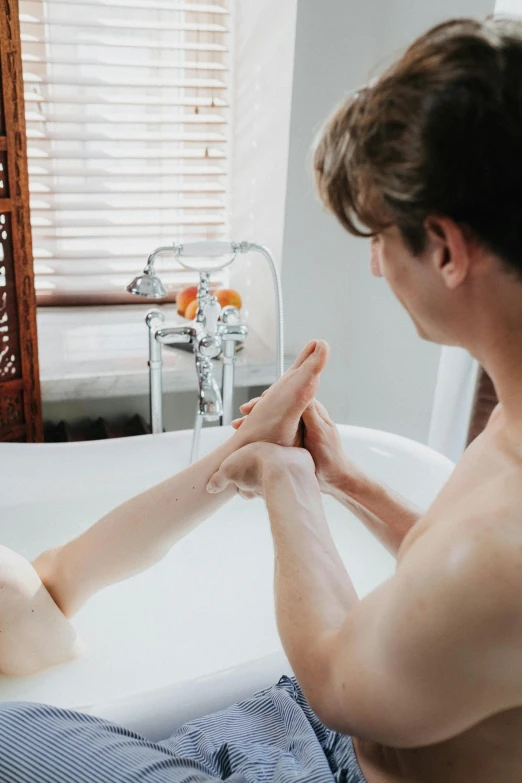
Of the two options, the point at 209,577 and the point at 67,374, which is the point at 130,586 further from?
the point at 67,374

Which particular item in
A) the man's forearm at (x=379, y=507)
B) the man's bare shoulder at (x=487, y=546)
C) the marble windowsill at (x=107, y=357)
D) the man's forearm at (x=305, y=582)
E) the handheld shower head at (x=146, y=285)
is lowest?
the marble windowsill at (x=107, y=357)

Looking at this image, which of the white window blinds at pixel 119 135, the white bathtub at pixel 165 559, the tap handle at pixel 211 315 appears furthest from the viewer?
the white window blinds at pixel 119 135

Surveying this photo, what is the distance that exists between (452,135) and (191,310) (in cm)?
166

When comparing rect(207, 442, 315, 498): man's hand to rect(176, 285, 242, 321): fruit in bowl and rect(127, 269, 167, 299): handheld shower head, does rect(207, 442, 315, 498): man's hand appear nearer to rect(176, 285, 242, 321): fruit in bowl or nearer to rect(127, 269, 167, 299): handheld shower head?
rect(127, 269, 167, 299): handheld shower head

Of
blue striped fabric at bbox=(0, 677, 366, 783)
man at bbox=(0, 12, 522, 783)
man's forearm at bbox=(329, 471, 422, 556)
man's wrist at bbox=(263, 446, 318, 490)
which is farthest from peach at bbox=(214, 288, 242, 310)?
man at bbox=(0, 12, 522, 783)

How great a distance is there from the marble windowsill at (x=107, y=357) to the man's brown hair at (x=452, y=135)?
1457mm

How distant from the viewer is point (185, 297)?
7.57 ft

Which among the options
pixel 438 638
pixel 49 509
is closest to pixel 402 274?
pixel 438 638

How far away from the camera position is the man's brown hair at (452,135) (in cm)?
62

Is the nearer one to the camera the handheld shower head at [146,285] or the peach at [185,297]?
the handheld shower head at [146,285]

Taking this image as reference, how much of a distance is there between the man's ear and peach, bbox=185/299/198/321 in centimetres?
159

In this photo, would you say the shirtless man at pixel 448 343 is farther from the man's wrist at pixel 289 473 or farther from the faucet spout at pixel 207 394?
the faucet spout at pixel 207 394

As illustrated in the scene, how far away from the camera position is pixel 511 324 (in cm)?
69

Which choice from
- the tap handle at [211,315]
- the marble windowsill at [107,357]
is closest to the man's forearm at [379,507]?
the tap handle at [211,315]
